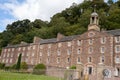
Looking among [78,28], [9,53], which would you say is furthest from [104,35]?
[9,53]

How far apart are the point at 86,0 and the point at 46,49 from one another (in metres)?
47.1

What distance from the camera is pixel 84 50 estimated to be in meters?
58.8

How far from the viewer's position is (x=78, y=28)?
8538cm

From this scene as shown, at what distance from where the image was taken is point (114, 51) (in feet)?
175

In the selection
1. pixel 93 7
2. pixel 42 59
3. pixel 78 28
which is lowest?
pixel 42 59

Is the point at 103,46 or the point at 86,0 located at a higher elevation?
the point at 86,0

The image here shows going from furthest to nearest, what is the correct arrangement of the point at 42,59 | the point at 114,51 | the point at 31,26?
the point at 31,26 < the point at 42,59 < the point at 114,51

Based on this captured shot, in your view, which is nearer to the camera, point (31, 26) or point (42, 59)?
point (42, 59)

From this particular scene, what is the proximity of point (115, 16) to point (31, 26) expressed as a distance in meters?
54.8

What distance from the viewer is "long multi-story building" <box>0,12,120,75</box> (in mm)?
53625

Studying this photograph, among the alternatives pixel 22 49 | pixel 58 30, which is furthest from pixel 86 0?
pixel 22 49

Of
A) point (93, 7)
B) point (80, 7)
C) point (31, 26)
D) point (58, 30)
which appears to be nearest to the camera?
point (58, 30)

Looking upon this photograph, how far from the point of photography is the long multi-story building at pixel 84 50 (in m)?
53.6

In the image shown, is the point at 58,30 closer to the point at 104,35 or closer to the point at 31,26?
the point at 31,26
